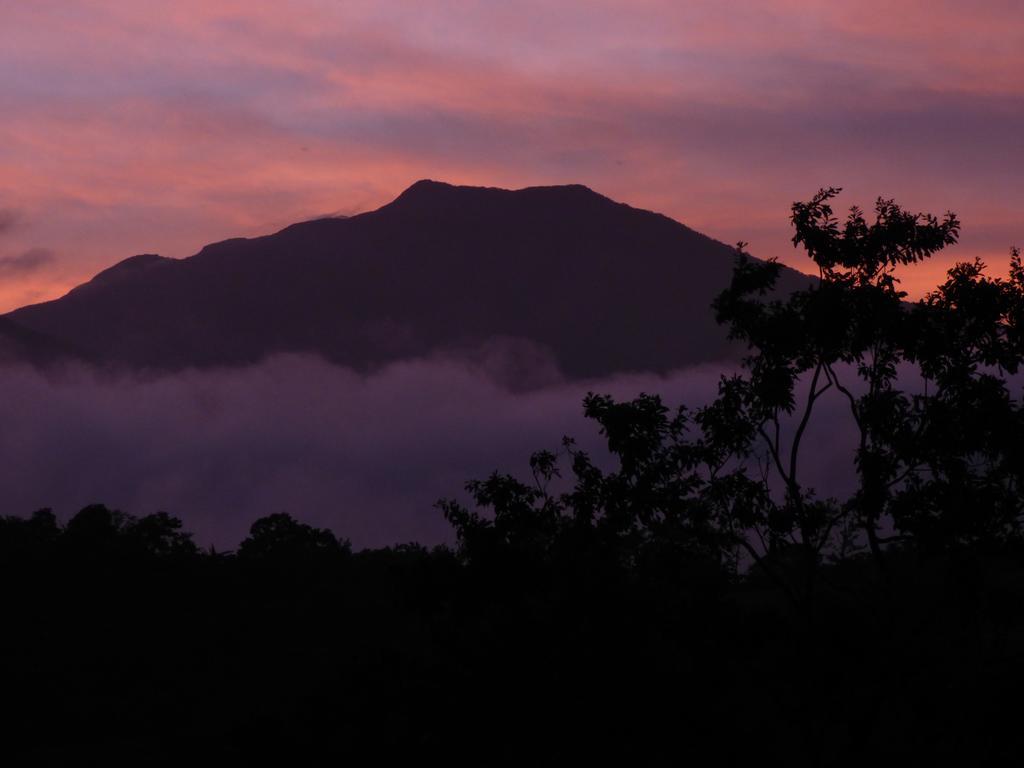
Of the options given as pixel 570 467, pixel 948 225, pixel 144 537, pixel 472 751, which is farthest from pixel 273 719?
pixel 144 537

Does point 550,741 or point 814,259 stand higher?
point 814,259

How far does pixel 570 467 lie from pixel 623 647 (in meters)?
5.43

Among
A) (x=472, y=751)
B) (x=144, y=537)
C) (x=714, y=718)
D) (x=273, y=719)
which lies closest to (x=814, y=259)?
(x=714, y=718)

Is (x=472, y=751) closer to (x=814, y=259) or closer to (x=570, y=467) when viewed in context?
(x=570, y=467)

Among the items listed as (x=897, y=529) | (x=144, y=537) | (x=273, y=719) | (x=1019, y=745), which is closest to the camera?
(x=1019, y=745)

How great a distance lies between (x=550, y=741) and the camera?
71.1 ft

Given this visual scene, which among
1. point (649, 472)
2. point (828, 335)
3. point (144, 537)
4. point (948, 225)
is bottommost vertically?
point (144, 537)

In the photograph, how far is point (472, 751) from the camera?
2206cm

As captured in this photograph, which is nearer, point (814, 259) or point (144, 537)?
point (814, 259)

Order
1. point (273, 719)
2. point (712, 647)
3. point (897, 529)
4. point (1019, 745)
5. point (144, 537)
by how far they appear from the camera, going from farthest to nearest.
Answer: point (144, 537)
point (273, 719)
point (712, 647)
point (897, 529)
point (1019, 745)

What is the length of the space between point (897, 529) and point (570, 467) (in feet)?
23.3

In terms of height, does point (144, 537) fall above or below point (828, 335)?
below

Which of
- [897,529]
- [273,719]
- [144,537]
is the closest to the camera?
[897,529]

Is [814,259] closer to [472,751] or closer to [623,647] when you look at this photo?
[623,647]
